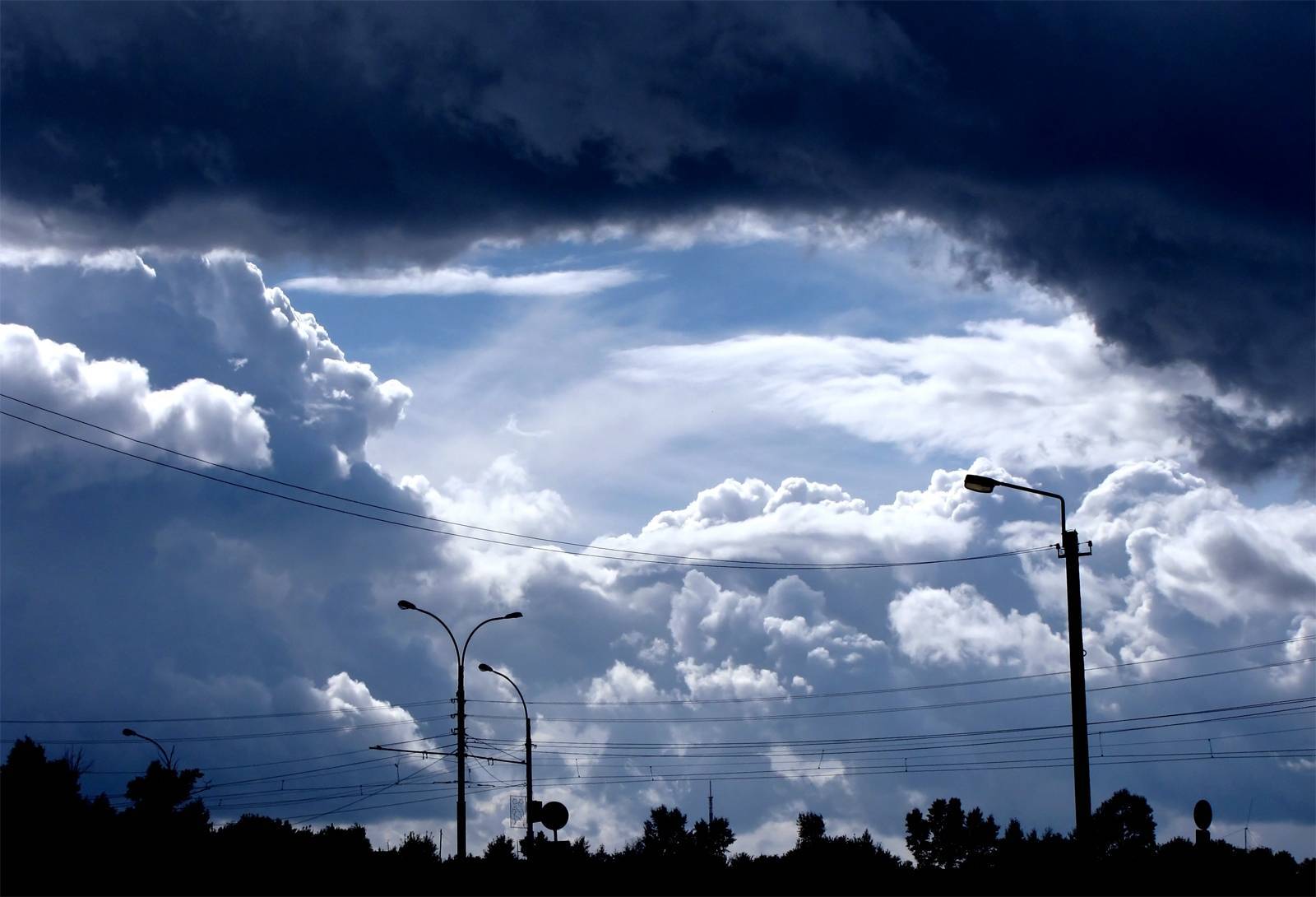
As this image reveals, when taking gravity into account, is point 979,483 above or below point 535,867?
above

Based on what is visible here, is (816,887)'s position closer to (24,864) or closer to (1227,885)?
(1227,885)

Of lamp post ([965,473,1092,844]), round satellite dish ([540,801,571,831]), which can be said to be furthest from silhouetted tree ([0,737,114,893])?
lamp post ([965,473,1092,844])

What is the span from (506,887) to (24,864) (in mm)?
9890

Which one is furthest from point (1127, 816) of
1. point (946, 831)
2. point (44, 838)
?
point (44, 838)

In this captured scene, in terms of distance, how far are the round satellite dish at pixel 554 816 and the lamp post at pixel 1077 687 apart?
54.5 feet

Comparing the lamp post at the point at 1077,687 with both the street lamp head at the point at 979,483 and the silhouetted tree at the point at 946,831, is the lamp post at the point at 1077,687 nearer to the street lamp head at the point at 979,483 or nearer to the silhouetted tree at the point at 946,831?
the street lamp head at the point at 979,483

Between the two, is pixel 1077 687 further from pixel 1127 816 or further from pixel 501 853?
pixel 1127 816

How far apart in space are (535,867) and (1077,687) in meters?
13.2

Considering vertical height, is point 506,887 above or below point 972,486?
below

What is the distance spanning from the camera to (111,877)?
2766cm

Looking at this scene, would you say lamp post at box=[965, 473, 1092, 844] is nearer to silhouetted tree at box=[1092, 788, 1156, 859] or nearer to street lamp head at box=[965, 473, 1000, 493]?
street lamp head at box=[965, 473, 1000, 493]

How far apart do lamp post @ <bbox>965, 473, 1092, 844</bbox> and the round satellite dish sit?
54.5 ft

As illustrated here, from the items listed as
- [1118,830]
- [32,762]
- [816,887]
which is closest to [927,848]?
[1118,830]

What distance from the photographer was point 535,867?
32.2 m
